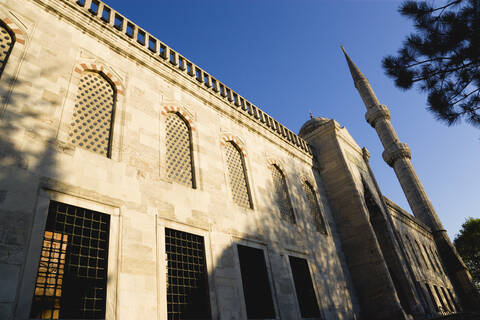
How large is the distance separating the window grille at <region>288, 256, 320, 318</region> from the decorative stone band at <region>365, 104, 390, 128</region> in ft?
82.8

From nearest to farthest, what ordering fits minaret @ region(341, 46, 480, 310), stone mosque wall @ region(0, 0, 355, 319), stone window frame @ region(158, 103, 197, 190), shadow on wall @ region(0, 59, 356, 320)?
shadow on wall @ region(0, 59, 356, 320) → stone mosque wall @ region(0, 0, 355, 319) → stone window frame @ region(158, 103, 197, 190) → minaret @ region(341, 46, 480, 310)

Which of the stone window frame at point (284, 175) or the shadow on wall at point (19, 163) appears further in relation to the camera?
the stone window frame at point (284, 175)

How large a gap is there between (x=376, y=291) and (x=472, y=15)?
35.5 ft

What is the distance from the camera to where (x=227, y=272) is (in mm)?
7863

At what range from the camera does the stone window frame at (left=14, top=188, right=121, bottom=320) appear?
4.61 m

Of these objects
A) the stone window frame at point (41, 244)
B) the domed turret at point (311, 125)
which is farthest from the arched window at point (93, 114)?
the domed turret at point (311, 125)

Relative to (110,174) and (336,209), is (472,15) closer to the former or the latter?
(110,174)

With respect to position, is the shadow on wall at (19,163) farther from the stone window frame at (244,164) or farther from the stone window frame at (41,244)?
the stone window frame at (244,164)

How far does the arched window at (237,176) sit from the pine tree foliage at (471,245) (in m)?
37.8

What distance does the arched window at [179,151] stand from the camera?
8.41 metres

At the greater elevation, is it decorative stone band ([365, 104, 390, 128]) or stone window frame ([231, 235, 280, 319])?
decorative stone band ([365, 104, 390, 128])

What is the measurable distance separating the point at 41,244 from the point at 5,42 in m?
4.36

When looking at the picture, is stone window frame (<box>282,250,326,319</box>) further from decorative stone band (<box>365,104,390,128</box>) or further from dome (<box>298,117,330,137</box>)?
decorative stone band (<box>365,104,390,128</box>)

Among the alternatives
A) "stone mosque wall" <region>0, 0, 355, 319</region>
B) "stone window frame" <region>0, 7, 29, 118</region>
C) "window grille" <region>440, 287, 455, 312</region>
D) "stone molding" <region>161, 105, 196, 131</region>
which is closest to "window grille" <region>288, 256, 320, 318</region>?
"stone mosque wall" <region>0, 0, 355, 319</region>
